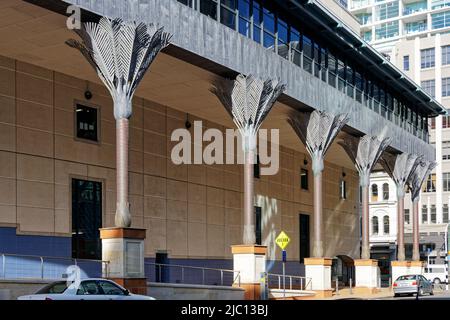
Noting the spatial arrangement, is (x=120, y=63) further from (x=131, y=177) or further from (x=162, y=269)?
(x=162, y=269)

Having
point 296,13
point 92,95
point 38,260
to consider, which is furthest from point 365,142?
point 38,260

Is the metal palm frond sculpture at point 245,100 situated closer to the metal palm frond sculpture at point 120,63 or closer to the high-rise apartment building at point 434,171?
the metal palm frond sculpture at point 120,63

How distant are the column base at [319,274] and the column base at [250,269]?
7.46m

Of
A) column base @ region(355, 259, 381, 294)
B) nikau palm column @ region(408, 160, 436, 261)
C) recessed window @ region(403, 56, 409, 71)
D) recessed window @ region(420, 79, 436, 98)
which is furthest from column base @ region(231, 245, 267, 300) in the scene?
recessed window @ region(403, 56, 409, 71)

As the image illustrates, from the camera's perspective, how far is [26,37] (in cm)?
2498

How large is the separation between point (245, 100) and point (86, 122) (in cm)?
724

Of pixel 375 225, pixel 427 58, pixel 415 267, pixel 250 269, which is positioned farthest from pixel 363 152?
pixel 427 58

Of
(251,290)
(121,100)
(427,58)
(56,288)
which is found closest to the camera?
(56,288)

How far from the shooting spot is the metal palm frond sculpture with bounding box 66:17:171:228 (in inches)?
900

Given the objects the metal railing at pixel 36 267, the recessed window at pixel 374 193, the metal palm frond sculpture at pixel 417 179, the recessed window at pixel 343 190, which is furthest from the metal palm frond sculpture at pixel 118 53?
the recessed window at pixel 374 193

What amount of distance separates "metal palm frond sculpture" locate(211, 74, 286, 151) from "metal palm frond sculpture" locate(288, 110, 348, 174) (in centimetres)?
666

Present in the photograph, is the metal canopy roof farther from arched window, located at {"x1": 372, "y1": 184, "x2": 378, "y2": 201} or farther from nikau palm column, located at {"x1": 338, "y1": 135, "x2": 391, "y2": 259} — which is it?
arched window, located at {"x1": 372, "y1": 184, "x2": 378, "y2": 201}

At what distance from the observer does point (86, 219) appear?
1184 inches

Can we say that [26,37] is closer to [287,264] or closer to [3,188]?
[3,188]
